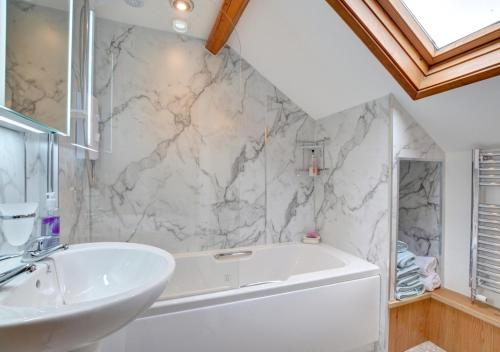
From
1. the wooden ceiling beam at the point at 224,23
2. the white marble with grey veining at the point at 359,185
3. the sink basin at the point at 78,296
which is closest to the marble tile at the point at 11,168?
the sink basin at the point at 78,296

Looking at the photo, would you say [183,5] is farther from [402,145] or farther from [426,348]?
[426,348]

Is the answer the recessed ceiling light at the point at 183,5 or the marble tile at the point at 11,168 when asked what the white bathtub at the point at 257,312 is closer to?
the marble tile at the point at 11,168

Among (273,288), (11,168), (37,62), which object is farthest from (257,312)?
(37,62)

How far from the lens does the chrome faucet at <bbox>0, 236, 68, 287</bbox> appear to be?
0.71 metres

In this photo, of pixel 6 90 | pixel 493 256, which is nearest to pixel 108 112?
pixel 6 90

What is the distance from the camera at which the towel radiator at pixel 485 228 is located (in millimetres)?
1551

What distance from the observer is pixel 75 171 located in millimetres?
1581

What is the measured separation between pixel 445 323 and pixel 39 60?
2773 millimetres

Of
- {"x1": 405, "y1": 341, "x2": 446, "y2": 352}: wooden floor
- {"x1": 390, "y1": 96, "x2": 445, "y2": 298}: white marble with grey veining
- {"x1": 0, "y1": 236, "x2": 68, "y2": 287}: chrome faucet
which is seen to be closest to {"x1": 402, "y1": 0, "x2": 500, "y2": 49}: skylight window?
{"x1": 390, "y1": 96, "x2": 445, "y2": 298}: white marble with grey veining

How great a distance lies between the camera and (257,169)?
224 cm

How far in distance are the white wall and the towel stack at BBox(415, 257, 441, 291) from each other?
8 cm

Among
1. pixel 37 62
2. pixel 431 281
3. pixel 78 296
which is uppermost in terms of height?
pixel 37 62

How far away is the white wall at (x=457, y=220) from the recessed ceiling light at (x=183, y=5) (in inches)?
85.7

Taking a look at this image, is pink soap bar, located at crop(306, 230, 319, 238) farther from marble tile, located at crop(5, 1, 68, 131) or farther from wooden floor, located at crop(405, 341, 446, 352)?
marble tile, located at crop(5, 1, 68, 131)
